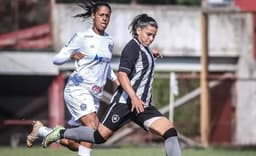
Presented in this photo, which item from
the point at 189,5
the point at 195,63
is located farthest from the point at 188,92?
the point at 189,5

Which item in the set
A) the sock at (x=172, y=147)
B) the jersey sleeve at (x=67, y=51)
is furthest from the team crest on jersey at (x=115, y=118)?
the jersey sleeve at (x=67, y=51)

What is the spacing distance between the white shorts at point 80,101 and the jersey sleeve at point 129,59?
1.35 metres

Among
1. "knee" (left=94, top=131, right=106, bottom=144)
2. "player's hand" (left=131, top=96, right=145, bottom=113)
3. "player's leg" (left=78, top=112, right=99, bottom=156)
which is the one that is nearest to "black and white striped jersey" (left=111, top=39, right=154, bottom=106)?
"player's hand" (left=131, top=96, right=145, bottom=113)

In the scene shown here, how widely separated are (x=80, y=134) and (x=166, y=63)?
1255 centimetres

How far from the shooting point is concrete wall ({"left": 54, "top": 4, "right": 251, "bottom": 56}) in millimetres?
24172

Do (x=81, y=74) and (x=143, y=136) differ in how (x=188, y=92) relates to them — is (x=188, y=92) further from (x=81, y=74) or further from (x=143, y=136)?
(x=81, y=74)

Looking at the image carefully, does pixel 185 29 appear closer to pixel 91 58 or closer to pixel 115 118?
pixel 91 58

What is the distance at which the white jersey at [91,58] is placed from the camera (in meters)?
12.6

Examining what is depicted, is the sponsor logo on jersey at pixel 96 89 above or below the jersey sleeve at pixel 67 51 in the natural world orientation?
below

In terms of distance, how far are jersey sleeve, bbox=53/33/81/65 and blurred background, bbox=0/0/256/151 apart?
9832 mm

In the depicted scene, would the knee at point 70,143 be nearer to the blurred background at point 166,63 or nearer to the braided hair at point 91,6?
the braided hair at point 91,6

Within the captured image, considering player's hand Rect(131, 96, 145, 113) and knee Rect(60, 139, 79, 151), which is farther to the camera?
knee Rect(60, 139, 79, 151)

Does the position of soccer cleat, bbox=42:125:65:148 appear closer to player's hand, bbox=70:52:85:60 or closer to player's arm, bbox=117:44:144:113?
player's hand, bbox=70:52:85:60

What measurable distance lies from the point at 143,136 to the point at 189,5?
13.2ft
